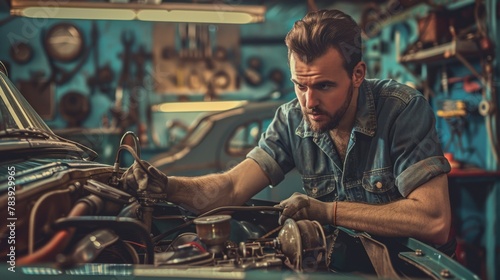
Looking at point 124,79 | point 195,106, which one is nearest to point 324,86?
point 195,106

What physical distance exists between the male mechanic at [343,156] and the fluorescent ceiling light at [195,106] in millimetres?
5515

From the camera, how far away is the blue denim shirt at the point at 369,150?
1.48 metres

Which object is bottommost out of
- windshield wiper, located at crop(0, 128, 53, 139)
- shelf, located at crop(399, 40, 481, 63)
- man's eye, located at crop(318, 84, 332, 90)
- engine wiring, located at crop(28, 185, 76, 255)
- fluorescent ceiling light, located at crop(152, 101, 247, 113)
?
engine wiring, located at crop(28, 185, 76, 255)

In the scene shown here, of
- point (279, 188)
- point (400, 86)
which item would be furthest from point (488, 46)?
point (400, 86)

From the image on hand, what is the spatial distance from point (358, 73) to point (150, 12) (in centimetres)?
281

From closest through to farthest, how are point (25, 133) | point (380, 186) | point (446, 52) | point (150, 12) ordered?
point (25, 133)
point (380, 186)
point (446, 52)
point (150, 12)

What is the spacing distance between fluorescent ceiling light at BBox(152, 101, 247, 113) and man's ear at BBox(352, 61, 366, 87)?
569cm

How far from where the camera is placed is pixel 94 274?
2.72 feet

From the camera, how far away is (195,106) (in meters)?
7.30

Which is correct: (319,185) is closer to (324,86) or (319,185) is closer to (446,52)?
(324,86)

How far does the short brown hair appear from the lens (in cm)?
146

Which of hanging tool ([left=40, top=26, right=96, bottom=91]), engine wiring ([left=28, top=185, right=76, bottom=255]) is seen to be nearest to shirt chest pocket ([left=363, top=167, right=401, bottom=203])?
engine wiring ([left=28, top=185, right=76, bottom=255])

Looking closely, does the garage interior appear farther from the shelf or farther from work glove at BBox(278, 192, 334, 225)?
work glove at BBox(278, 192, 334, 225)

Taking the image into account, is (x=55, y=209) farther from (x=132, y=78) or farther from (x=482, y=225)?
(x=132, y=78)
